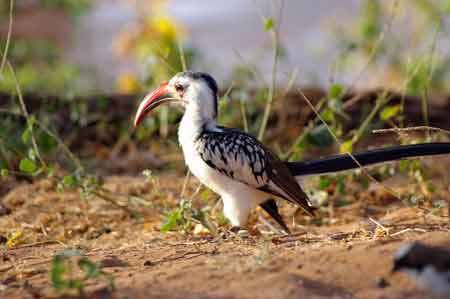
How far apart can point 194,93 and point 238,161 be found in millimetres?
424

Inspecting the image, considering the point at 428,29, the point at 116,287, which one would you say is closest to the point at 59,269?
the point at 116,287

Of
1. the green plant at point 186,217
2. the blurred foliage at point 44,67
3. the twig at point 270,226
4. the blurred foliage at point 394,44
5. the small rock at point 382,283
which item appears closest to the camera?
the small rock at point 382,283

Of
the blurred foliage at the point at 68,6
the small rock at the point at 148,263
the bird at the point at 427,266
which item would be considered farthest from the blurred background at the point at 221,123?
the blurred foliage at the point at 68,6

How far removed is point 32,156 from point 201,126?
92cm

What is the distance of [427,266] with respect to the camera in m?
2.43

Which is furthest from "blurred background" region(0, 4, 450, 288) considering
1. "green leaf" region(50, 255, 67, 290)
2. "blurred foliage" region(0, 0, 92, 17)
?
"blurred foliage" region(0, 0, 92, 17)

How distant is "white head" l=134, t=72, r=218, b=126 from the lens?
3.74 metres

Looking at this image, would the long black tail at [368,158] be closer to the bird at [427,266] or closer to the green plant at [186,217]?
the green plant at [186,217]

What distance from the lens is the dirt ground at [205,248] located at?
2557mm

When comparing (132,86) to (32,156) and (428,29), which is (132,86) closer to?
(428,29)

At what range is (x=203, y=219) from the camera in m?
3.56

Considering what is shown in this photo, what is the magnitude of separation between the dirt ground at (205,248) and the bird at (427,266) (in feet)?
0.13

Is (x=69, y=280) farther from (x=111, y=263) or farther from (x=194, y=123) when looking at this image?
(x=194, y=123)

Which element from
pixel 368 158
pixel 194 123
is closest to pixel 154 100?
pixel 194 123
